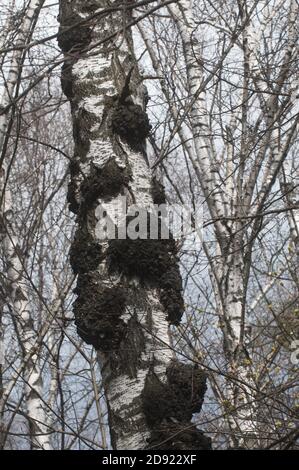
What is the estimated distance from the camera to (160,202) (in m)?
2.91

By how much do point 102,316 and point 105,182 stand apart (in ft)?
1.67

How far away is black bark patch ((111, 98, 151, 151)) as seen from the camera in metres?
2.91

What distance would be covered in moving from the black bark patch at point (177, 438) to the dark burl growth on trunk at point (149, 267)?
0.41 metres

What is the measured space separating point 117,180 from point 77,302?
1.58 feet

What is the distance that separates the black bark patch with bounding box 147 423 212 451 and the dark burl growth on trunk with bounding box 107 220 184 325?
41 centimetres

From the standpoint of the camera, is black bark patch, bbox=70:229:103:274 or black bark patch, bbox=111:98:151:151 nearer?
black bark patch, bbox=70:229:103:274

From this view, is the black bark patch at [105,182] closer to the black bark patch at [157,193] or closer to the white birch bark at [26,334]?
the black bark patch at [157,193]

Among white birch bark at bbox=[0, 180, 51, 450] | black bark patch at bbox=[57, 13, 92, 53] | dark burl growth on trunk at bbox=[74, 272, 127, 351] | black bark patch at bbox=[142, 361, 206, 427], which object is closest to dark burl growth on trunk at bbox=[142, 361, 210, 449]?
black bark patch at bbox=[142, 361, 206, 427]

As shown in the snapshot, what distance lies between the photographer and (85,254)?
274 centimetres

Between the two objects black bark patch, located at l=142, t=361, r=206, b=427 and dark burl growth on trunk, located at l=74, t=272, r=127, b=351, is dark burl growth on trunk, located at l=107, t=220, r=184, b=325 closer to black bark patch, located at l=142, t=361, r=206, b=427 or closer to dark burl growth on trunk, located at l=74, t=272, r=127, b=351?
dark burl growth on trunk, located at l=74, t=272, r=127, b=351

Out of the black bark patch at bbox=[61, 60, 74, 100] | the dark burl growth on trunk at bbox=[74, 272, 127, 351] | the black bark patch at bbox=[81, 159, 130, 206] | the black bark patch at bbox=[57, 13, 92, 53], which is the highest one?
the black bark patch at bbox=[57, 13, 92, 53]

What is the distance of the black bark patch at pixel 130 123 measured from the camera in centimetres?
291

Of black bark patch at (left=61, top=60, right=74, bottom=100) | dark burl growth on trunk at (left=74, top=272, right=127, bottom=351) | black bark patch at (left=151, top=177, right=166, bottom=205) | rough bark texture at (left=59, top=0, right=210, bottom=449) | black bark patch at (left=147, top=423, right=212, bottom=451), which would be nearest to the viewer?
black bark patch at (left=147, top=423, right=212, bottom=451)
